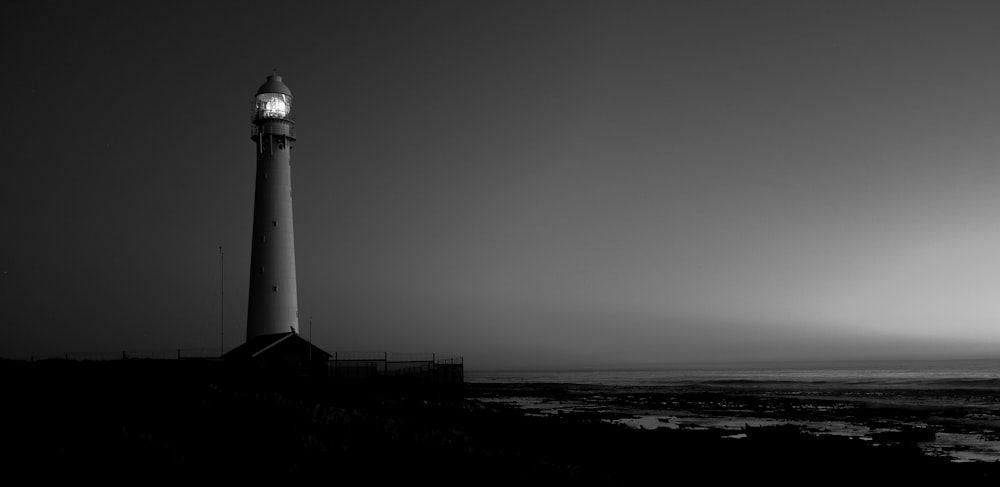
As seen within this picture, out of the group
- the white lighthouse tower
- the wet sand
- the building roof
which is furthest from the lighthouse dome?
the wet sand

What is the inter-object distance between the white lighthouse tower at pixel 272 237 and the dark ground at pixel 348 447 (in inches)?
739

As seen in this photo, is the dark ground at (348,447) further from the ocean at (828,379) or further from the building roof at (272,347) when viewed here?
the ocean at (828,379)

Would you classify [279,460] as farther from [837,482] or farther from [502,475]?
[837,482]

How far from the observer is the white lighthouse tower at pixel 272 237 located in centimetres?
4325

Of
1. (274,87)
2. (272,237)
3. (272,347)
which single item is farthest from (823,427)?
(274,87)

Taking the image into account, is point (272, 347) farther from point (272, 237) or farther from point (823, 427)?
point (823, 427)

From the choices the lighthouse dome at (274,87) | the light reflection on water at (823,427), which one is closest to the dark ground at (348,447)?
the light reflection on water at (823,427)

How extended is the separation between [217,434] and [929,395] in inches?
2351

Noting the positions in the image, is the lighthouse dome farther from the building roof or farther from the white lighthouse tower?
the building roof

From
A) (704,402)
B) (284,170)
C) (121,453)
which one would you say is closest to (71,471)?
(121,453)

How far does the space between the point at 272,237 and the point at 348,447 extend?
33.7 metres

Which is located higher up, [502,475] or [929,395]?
[502,475]

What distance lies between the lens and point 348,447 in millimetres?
12086

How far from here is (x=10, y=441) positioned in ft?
35.3
